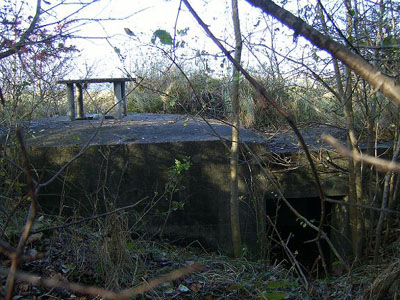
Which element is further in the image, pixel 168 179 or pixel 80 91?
pixel 80 91

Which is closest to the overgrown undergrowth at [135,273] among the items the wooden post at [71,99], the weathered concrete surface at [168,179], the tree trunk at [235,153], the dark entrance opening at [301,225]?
the tree trunk at [235,153]

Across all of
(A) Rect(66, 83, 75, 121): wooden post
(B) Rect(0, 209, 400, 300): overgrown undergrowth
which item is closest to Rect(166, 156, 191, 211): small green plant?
(B) Rect(0, 209, 400, 300): overgrown undergrowth

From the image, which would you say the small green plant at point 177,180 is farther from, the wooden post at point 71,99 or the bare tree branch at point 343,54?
the bare tree branch at point 343,54

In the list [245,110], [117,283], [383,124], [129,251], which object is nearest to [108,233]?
[129,251]

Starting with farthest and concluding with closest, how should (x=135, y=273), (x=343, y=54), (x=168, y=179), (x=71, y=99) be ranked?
(x=71, y=99) → (x=168, y=179) → (x=135, y=273) → (x=343, y=54)

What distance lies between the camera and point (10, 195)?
460cm

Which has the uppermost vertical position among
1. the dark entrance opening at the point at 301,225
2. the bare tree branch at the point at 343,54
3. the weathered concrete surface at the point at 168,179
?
the bare tree branch at the point at 343,54

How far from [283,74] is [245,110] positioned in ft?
11.5

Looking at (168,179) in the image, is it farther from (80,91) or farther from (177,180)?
(80,91)

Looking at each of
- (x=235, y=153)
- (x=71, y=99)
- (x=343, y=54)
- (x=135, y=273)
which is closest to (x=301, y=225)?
(x=235, y=153)

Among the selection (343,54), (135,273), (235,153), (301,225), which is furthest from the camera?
(301,225)

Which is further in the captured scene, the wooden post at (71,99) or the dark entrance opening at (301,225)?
the wooden post at (71,99)

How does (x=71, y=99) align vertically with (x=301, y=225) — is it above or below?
above

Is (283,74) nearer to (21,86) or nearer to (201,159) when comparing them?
(201,159)
